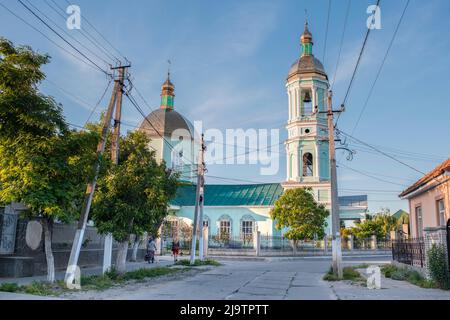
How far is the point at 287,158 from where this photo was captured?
42.5m

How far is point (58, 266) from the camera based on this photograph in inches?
689

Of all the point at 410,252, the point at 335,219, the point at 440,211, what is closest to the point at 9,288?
the point at 335,219

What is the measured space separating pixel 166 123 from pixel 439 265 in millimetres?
38778

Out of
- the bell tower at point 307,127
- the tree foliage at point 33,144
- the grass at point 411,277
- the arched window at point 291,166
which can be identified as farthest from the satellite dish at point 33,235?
the arched window at point 291,166

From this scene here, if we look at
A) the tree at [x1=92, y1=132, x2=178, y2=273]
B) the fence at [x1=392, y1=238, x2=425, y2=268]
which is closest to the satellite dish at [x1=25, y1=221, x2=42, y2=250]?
the tree at [x1=92, y1=132, x2=178, y2=273]

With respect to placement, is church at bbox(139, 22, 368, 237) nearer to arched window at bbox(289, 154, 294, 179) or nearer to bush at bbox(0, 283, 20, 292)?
arched window at bbox(289, 154, 294, 179)

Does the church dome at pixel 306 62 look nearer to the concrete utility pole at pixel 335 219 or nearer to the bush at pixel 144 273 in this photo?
the concrete utility pole at pixel 335 219

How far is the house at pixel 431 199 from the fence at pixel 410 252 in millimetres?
931

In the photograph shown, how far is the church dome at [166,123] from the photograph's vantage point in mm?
47719

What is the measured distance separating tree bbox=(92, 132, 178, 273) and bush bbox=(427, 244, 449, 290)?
28.9 feet

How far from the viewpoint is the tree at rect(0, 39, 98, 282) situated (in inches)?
435

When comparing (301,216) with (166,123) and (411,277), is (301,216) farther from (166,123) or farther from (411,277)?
(166,123)
